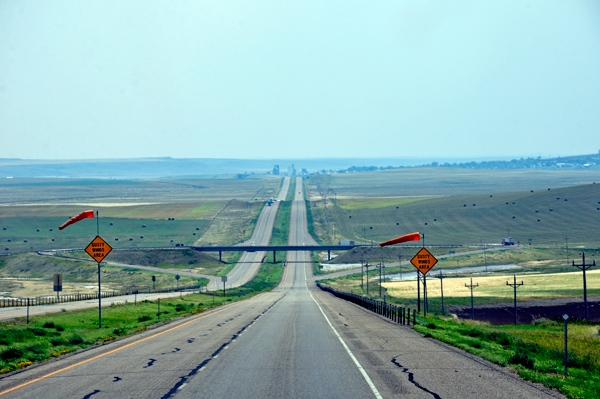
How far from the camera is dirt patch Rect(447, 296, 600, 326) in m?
56.6

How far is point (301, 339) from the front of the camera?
2202cm

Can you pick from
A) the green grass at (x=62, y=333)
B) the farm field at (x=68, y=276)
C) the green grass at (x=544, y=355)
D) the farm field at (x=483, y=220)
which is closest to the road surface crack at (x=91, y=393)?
the green grass at (x=62, y=333)

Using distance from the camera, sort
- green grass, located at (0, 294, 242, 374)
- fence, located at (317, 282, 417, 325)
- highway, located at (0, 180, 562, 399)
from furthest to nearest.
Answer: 1. fence, located at (317, 282, 417, 325)
2. green grass, located at (0, 294, 242, 374)
3. highway, located at (0, 180, 562, 399)

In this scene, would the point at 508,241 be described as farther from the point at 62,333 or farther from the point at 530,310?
the point at 62,333

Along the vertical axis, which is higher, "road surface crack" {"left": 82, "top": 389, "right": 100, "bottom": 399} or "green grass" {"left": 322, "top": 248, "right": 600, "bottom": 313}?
"road surface crack" {"left": 82, "top": 389, "right": 100, "bottom": 399}

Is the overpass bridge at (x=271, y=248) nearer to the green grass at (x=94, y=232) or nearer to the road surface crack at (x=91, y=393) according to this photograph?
the green grass at (x=94, y=232)

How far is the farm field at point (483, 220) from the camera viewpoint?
142000 mm

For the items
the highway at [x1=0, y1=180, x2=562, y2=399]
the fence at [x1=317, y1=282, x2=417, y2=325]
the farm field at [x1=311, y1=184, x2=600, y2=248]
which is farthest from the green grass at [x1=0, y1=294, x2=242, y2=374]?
the farm field at [x1=311, y1=184, x2=600, y2=248]

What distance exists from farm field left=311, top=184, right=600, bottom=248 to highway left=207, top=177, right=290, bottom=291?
653 inches

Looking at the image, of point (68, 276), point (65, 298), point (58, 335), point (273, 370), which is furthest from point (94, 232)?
point (273, 370)

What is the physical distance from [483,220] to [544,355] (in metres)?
152

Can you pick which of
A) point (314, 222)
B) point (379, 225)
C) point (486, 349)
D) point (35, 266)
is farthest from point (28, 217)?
point (486, 349)

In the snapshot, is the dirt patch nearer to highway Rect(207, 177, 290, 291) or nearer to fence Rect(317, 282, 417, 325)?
fence Rect(317, 282, 417, 325)

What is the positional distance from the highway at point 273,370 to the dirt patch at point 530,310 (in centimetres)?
3789
